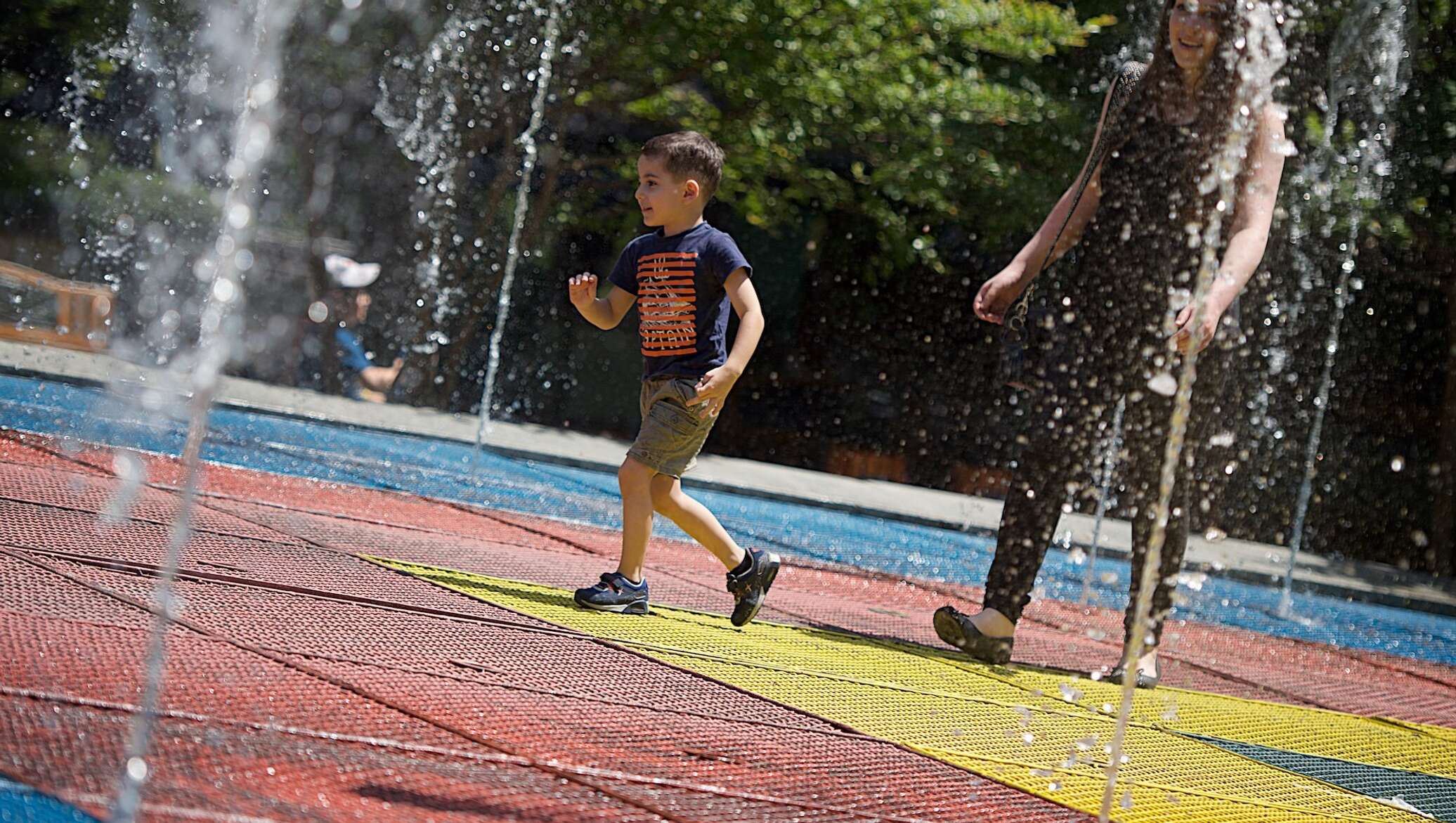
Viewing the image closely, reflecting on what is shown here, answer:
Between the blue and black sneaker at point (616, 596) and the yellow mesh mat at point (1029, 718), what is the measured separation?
0.10ft

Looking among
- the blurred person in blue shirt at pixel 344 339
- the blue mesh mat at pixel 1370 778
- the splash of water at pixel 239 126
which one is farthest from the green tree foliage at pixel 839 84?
the blue mesh mat at pixel 1370 778

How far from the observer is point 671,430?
3.54 m

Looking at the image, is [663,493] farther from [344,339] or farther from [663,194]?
[344,339]

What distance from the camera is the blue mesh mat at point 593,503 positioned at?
20.4ft

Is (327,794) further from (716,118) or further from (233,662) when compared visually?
(716,118)

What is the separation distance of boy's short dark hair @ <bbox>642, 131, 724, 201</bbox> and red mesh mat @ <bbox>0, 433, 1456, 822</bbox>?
1.08 metres

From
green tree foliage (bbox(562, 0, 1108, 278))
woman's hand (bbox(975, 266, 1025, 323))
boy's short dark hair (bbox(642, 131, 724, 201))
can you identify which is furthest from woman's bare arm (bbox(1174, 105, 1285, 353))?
green tree foliage (bbox(562, 0, 1108, 278))

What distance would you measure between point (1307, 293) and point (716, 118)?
17.5ft

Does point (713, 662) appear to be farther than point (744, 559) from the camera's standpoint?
No

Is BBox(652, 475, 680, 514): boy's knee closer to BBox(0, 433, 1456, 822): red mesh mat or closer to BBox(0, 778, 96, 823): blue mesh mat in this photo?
BBox(0, 433, 1456, 822): red mesh mat

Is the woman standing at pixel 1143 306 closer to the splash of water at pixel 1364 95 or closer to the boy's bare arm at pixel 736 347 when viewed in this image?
the boy's bare arm at pixel 736 347

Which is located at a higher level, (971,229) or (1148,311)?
(971,229)

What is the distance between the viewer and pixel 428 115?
12.0 m

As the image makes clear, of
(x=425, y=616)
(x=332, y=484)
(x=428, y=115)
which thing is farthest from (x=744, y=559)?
(x=428, y=115)
